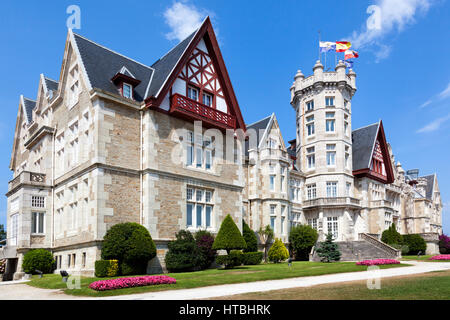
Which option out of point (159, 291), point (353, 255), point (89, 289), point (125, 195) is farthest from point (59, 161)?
point (353, 255)

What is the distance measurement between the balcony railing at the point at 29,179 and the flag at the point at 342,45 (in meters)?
34.5

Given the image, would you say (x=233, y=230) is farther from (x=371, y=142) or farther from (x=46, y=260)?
(x=371, y=142)

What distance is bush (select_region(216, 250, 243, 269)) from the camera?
24656 millimetres

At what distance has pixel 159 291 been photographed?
48.0 ft

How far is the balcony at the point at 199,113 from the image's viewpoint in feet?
83.9

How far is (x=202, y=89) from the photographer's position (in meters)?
28.3

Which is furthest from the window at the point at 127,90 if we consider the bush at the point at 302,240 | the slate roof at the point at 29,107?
the bush at the point at 302,240

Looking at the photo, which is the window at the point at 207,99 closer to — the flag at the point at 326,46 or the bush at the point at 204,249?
the bush at the point at 204,249

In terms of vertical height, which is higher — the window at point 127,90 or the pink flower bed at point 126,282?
the window at point 127,90

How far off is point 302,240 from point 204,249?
58.7 feet

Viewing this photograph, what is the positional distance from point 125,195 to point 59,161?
7204 mm

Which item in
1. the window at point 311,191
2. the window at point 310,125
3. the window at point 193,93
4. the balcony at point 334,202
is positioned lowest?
the balcony at point 334,202

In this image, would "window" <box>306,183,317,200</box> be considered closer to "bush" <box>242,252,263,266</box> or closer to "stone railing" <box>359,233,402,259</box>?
"stone railing" <box>359,233,402,259</box>

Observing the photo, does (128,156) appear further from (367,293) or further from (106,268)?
(367,293)
